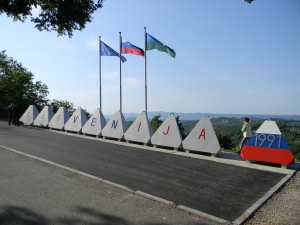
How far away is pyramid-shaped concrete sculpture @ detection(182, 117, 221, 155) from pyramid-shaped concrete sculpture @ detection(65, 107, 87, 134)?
7.47m

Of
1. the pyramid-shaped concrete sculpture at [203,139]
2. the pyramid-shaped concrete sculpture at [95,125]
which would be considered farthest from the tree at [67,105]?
the pyramid-shaped concrete sculpture at [203,139]

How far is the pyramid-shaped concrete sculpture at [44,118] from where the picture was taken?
18.1 meters

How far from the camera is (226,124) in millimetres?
58719

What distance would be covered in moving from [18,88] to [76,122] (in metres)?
14.7

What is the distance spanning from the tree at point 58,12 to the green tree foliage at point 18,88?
19.3 meters

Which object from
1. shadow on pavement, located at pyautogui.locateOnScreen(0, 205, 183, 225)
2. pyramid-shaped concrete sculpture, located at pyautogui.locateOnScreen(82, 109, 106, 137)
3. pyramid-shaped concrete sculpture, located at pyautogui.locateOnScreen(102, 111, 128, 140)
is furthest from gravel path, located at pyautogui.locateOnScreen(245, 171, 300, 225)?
pyramid-shaped concrete sculpture, located at pyautogui.locateOnScreen(82, 109, 106, 137)

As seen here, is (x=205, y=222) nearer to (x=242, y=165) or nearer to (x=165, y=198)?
(x=165, y=198)

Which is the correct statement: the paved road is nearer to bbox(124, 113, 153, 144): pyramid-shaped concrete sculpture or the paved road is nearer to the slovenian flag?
bbox(124, 113, 153, 144): pyramid-shaped concrete sculpture

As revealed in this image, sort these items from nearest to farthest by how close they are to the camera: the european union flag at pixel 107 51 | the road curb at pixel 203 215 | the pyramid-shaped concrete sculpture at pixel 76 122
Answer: the road curb at pixel 203 215 → the pyramid-shaped concrete sculpture at pixel 76 122 → the european union flag at pixel 107 51

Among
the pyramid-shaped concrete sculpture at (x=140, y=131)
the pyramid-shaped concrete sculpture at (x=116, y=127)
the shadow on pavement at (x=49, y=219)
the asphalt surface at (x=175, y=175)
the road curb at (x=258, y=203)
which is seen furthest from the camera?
the pyramid-shaped concrete sculpture at (x=116, y=127)

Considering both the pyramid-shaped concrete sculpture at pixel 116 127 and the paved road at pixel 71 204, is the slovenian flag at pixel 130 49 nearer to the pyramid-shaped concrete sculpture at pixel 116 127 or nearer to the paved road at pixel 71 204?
the pyramid-shaped concrete sculpture at pixel 116 127

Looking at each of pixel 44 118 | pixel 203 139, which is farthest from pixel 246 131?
pixel 44 118

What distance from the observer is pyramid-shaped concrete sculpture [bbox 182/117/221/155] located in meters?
10.0

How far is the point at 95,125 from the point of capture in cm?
1491
